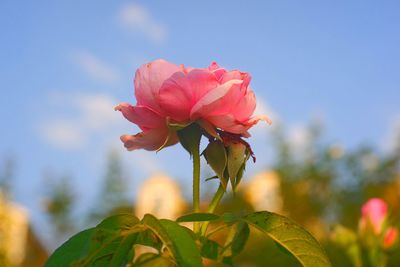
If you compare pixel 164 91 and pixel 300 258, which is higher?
pixel 164 91

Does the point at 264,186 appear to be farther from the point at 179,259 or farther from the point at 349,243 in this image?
the point at 179,259

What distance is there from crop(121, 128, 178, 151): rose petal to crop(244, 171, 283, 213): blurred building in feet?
35.5

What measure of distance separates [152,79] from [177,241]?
0.22 m

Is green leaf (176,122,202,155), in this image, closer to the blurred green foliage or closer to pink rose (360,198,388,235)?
pink rose (360,198,388,235)

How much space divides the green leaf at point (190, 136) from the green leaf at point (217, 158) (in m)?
0.03

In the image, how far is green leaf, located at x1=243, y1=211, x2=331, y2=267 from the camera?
63 cm

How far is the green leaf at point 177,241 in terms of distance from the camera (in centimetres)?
53

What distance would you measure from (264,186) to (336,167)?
162cm

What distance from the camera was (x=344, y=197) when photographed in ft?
38.6

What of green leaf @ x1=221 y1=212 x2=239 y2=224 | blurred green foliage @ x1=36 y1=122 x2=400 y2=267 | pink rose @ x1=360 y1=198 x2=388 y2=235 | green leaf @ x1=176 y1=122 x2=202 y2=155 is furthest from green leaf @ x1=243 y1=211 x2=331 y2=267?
blurred green foliage @ x1=36 y1=122 x2=400 y2=267

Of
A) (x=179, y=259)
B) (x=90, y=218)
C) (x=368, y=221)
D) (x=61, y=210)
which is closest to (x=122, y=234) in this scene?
(x=179, y=259)

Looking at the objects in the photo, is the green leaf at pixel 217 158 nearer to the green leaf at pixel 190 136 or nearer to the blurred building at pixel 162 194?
the green leaf at pixel 190 136

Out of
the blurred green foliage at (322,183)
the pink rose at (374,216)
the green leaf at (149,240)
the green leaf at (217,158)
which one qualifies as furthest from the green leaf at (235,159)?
the blurred green foliage at (322,183)

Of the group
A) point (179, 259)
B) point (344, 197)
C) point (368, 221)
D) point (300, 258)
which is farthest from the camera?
point (344, 197)
